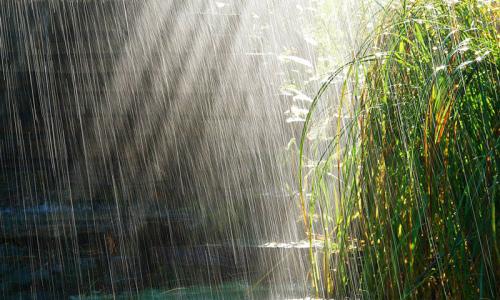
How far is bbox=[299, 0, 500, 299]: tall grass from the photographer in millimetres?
1495

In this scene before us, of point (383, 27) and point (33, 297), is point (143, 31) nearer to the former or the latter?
point (33, 297)

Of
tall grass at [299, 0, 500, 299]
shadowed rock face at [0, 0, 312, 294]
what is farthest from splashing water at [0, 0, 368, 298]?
tall grass at [299, 0, 500, 299]

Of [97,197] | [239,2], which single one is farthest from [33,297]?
[239,2]

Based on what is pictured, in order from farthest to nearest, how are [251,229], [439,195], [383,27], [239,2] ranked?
[239,2] → [251,229] → [383,27] → [439,195]

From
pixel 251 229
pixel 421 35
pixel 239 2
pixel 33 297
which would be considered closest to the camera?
pixel 421 35

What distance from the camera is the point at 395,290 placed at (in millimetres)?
1625

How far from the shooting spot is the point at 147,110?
6316mm

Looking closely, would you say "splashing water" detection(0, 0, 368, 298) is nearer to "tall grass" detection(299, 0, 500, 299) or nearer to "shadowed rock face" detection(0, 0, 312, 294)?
"shadowed rock face" detection(0, 0, 312, 294)

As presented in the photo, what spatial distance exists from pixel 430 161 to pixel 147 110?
16.4 ft

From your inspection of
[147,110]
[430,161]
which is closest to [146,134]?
[147,110]

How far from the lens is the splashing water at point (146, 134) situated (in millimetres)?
5270

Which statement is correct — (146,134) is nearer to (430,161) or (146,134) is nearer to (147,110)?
(147,110)

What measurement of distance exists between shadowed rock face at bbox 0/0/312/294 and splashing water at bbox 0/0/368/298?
0.01 m

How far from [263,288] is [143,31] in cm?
286
